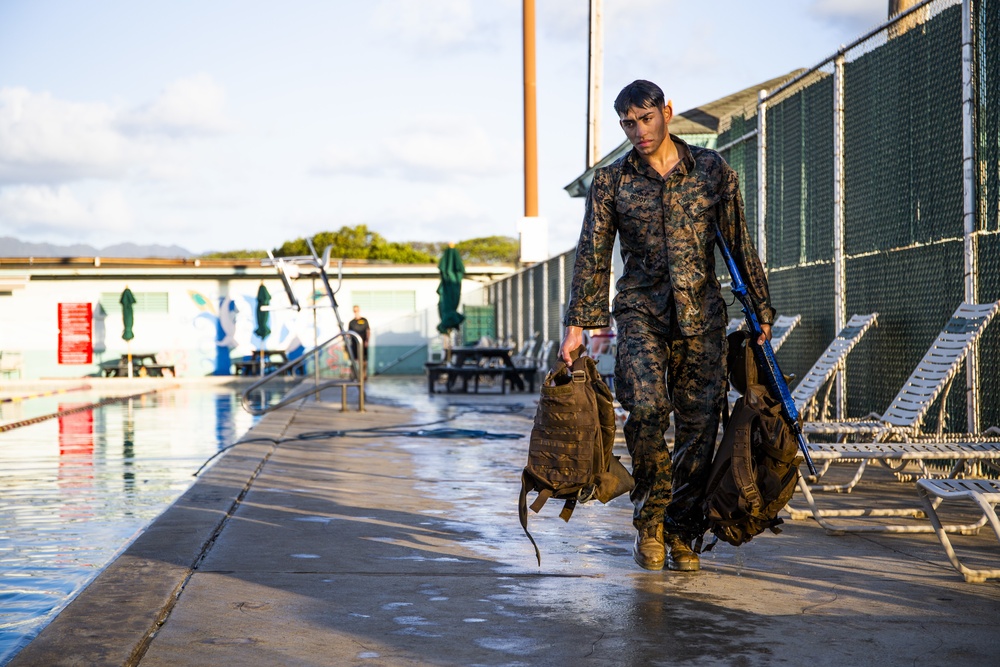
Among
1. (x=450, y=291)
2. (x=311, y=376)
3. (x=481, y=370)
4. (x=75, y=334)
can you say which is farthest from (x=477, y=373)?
(x=75, y=334)

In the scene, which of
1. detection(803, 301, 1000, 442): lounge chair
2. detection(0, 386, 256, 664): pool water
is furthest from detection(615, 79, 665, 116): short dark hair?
detection(803, 301, 1000, 442): lounge chair

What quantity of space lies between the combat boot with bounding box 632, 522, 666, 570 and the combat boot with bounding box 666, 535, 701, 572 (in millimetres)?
59

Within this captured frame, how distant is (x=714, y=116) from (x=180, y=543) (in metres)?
11.6

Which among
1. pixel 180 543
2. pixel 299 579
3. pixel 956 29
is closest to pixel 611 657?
pixel 299 579

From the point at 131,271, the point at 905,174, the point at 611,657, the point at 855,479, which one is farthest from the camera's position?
the point at 131,271

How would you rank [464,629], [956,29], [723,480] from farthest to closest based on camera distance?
[956,29]
[723,480]
[464,629]

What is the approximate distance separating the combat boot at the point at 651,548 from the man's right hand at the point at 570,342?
2.33 ft

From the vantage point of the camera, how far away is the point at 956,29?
25.2ft

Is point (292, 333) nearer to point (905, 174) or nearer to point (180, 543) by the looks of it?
point (905, 174)

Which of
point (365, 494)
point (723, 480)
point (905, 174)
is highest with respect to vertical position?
point (905, 174)

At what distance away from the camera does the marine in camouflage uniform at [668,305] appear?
4453mm

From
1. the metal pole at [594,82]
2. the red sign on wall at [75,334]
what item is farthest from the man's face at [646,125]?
the red sign on wall at [75,334]

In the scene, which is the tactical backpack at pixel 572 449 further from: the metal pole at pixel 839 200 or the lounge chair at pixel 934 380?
the metal pole at pixel 839 200

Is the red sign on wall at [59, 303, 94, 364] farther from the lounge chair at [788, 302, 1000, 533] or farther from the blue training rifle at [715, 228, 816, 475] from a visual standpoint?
the blue training rifle at [715, 228, 816, 475]
